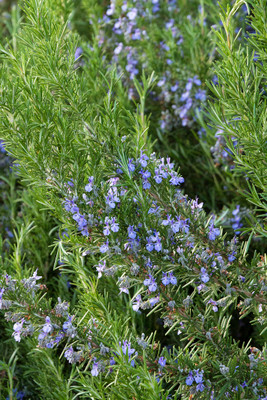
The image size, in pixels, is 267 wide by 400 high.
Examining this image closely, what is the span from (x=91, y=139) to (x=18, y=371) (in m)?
Answer: 0.76

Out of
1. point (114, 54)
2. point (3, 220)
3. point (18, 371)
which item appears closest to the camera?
point (18, 371)

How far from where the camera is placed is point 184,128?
1.92 m

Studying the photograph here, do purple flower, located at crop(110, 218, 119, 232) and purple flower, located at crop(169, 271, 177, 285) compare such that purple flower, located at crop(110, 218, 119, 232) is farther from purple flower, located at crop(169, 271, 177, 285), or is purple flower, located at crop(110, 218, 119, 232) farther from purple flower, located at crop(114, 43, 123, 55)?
purple flower, located at crop(114, 43, 123, 55)

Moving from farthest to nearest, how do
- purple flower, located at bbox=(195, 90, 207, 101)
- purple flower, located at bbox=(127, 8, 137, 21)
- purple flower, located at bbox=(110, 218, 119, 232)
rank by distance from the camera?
purple flower, located at bbox=(127, 8, 137, 21) < purple flower, located at bbox=(195, 90, 207, 101) < purple flower, located at bbox=(110, 218, 119, 232)

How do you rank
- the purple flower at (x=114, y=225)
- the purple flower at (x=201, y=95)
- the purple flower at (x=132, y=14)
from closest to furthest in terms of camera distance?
1. the purple flower at (x=114, y=225)
2. the purple flower at (x=201, y=95)
3. the purple flower at (x=132, y=14)

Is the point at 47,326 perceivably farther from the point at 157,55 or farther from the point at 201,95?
the point at 157,55

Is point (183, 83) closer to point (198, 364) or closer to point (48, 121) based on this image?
point (48, 121)

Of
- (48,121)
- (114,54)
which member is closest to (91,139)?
(48,121)

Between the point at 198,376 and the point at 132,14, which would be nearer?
the point at 198,376

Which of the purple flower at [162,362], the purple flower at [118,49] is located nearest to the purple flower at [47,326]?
the purple flower at [162,362]

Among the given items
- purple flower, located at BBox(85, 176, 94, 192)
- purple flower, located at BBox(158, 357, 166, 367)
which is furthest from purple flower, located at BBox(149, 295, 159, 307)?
purple flower, located at BBox(85, 176, 94, 192)

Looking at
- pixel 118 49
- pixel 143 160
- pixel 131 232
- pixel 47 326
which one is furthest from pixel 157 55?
pixel 47 326

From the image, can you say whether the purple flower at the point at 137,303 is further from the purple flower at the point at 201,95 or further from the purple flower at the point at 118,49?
the purple flower at the point at 118,49

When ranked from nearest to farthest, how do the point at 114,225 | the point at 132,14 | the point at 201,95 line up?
the point at 114,225 < the point at 201,95 < the point at 132,14
